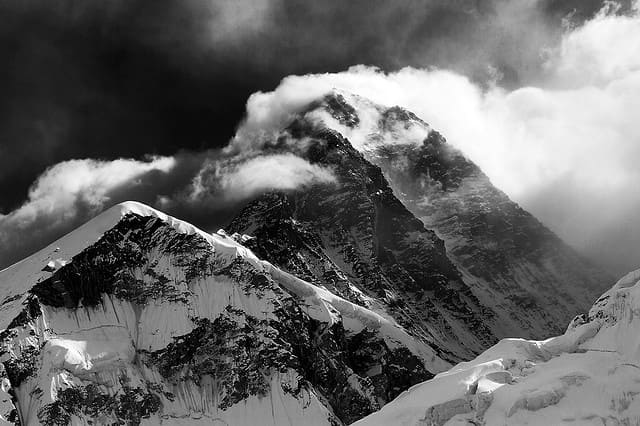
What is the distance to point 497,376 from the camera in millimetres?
101312

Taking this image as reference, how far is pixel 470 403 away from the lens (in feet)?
318

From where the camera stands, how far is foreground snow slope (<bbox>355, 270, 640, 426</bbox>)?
87.5 m

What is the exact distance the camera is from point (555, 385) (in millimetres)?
91688

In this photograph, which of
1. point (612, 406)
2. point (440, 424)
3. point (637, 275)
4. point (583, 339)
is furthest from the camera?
point (637, 275)

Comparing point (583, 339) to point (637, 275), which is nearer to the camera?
point (583, 339)

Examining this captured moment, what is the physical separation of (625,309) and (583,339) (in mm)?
9444

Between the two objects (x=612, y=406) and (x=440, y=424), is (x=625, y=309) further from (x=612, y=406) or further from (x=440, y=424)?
(x=440, y=424)

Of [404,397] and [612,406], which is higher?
[404,397]

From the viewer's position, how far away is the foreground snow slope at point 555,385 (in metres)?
87.5

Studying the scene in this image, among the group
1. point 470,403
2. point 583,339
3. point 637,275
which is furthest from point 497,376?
point 637,275

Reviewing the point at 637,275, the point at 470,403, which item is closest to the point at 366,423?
the point at 470,403

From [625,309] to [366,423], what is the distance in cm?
3671

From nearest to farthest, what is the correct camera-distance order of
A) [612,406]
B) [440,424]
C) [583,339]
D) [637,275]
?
[612,406]
[440,424]
[583,339]
[637,275]

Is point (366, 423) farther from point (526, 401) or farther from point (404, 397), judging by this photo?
point (526, 401)
